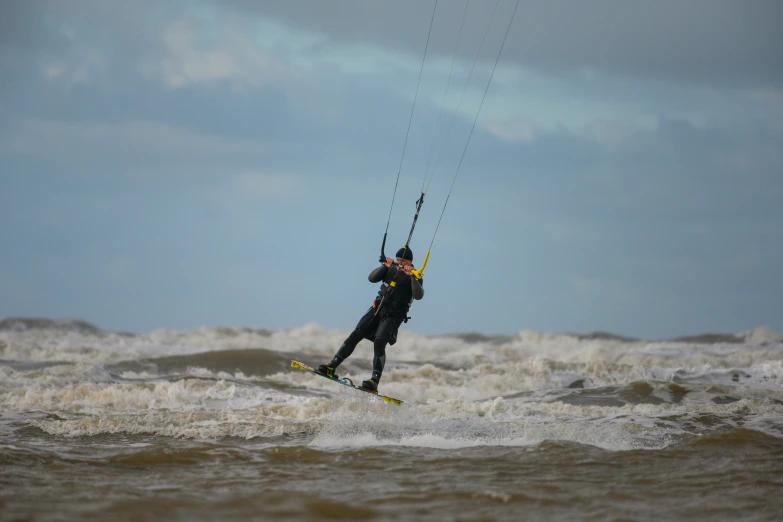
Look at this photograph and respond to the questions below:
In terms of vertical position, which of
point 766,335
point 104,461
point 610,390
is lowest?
point 104,461

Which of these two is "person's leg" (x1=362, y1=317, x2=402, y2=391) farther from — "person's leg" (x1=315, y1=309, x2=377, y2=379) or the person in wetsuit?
"person's leg" (x1=315, y1=309, x2=377, y2=379)

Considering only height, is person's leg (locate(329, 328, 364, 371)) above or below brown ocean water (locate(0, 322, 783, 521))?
above

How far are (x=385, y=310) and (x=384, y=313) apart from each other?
49 millimetres

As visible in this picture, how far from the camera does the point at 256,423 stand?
40.2 ft

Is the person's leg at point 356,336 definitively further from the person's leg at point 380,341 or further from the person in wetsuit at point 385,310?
the person's leg at point 380,341

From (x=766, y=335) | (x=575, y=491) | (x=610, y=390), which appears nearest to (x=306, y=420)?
(x=575, y=491)

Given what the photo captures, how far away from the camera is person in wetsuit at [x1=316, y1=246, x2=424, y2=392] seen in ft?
40.7

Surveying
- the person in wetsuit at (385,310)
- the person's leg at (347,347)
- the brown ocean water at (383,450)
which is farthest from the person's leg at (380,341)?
the brown ocean water at (383,450)

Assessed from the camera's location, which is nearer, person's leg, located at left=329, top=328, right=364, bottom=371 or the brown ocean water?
the brown ocean water

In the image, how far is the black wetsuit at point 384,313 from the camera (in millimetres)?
12414

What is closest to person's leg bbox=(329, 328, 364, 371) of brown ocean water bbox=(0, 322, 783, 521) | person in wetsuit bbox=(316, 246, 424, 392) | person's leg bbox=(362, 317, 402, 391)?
person in wetsuit bbox=(316, 246, 424, 392)

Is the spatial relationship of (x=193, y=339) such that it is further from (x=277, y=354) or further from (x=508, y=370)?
(x=508, y=370)

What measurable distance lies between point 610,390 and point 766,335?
2408 cm

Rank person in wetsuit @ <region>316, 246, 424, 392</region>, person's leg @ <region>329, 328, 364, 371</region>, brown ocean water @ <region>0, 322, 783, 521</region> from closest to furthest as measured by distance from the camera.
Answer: brown ocean water @ <region>0, 322, 783, 521</region>, person in wetsuit @ <region>316, 246, 424, 392</region>, person's leg @ <region>329, 328, 364, 371</region>
